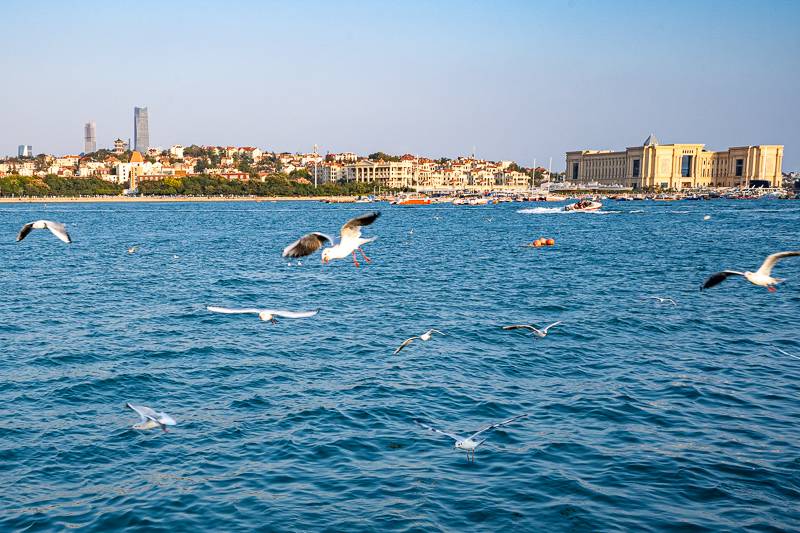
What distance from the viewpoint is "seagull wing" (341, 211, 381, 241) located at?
24.3ft

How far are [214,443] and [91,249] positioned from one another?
32882 millimetres

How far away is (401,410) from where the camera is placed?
10250 millimetres

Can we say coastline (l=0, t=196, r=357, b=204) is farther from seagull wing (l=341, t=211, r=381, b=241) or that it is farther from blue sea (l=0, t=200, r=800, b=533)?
seagull wing (l=341, t=211, r=381, b=241)

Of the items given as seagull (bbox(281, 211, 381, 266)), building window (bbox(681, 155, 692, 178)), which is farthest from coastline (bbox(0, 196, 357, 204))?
seagull (bbox(281, 211, 381, 266))

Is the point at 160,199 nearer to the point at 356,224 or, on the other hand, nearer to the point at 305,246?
the point at 305,246

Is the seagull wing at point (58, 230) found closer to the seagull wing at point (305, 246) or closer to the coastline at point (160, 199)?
the seagull wing at point (305, 246)

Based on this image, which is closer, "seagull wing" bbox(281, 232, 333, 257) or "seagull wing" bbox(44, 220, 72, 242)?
"seagull wing" bbox(281, 232, 333, 257)

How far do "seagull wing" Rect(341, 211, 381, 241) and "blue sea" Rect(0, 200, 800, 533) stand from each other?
2.90 metres

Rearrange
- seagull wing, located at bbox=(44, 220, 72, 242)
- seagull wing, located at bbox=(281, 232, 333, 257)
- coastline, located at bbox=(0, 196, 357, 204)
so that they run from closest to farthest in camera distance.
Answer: seagull wing, located at bbox=(281, 232, 333, 257)
seagull wing, located at bbox=(44, 220, 72, 242)
coastline, located at bbox=(0, 196, 357, 204)

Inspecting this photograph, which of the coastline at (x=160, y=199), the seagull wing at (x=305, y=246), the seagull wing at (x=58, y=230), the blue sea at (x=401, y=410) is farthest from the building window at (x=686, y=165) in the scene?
the seagull wing at (x=58, y=230)

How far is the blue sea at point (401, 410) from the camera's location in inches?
294

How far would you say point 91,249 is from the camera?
125ft

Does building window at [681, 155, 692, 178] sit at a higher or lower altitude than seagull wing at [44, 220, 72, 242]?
higher

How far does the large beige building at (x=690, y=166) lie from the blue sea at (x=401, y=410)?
159m
